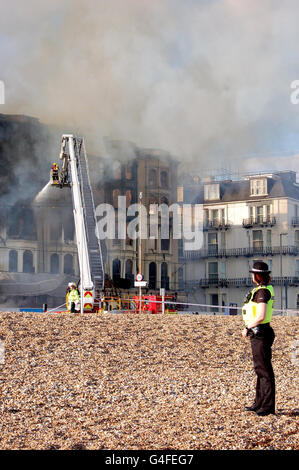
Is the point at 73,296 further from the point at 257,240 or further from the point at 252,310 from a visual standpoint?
the point at 257,240

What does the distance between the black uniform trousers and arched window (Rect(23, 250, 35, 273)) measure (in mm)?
54057

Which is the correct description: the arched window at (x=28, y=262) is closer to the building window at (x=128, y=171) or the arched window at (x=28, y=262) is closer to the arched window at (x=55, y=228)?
the arched window at (x=55, y=228)

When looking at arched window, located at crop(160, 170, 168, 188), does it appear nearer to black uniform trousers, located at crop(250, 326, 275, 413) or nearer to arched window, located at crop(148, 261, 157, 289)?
arched window, located at crop(148, 261, 157, 289)

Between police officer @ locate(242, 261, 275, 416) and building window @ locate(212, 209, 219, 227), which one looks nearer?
police officer @ locate(242, 261, 275, 416)

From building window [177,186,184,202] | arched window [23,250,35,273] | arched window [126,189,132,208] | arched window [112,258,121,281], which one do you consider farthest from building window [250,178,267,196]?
arched window [23,250,35,273]

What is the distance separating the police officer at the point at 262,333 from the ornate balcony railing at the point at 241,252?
5622 centimetres

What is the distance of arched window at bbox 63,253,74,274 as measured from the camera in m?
66.2

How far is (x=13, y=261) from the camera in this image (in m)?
62.9

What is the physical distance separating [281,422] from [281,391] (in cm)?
A: 362

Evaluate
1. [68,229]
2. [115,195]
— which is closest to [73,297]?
[68,229]
